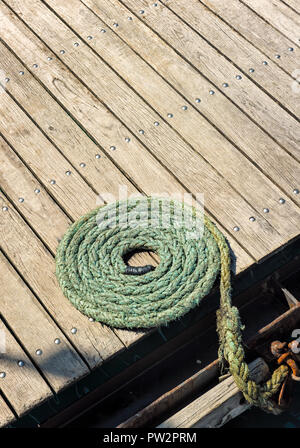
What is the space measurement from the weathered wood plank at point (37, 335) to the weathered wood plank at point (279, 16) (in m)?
2.45

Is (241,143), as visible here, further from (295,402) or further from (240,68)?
(295,402)

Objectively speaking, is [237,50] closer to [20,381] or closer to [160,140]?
[160,140]

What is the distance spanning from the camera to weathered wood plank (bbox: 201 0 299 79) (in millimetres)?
3951

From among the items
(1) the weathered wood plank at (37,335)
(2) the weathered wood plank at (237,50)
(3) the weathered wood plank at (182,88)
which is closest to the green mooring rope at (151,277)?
(1) the weathered wood plank at (37,335)

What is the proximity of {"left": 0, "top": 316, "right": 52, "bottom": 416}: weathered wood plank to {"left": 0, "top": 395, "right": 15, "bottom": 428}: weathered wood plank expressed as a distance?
3 centimetres

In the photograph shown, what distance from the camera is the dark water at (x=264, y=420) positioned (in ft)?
10.8

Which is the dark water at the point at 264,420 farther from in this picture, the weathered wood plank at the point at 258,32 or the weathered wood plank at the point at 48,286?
the weathered wood plank at the point at 258,32

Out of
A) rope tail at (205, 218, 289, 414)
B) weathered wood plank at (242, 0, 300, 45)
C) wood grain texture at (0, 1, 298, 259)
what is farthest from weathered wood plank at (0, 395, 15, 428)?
weathered wood plank at (242, 0, 300, 45)

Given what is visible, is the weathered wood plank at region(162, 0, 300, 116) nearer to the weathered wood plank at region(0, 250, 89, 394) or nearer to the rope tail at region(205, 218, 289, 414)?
the rope tail at region(205, 218, 289, 414)

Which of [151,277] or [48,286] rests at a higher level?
[48,286]

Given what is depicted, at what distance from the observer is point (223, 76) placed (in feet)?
12.6

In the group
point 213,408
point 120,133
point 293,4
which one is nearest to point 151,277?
point 213,408

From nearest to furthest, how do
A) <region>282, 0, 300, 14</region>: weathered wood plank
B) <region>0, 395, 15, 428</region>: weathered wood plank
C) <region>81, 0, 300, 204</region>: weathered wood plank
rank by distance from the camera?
<region>0, 395, 15, 428</region>: weathered wood plank < <region>81, 0, 300, 204</region>: weathered wood plank < <region>282, 0, 300, 14</region>: weathered wood plank

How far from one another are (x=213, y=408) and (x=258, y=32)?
2.54 m
